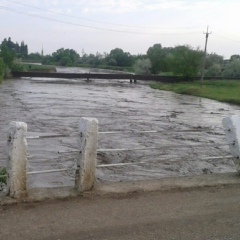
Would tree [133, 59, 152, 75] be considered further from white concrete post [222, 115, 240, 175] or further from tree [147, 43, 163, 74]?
white concrete post [222, 115, 240, 175]

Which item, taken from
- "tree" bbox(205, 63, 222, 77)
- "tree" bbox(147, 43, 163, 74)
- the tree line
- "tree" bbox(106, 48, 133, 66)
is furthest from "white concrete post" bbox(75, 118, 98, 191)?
"tree" bbox(106, 48, 133, 66)

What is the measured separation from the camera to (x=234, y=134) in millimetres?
6074

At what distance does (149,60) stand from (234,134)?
9166 cm

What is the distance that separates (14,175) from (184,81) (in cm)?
6687

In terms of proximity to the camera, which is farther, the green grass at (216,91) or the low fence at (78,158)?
the green grass at (216,91)

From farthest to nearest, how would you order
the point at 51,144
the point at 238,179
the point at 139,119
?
the point at 139,119 → the point at 51,144 → the point at 238,179

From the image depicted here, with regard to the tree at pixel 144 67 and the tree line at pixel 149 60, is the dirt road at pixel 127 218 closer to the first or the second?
the tree line at pixel 149 60

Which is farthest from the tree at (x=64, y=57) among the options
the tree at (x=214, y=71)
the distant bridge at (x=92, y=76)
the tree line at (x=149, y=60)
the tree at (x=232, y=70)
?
the tree at (x=232, y=70)

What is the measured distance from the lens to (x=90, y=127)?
500 centimetres

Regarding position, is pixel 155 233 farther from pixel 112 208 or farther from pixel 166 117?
pixel 166 117

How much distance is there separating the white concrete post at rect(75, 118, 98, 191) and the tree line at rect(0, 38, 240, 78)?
45.5 meters

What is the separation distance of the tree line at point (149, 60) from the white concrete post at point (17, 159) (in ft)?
150

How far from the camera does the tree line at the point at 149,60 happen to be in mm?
71438

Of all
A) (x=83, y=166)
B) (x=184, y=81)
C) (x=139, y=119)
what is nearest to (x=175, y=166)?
(x=83, y=166)
